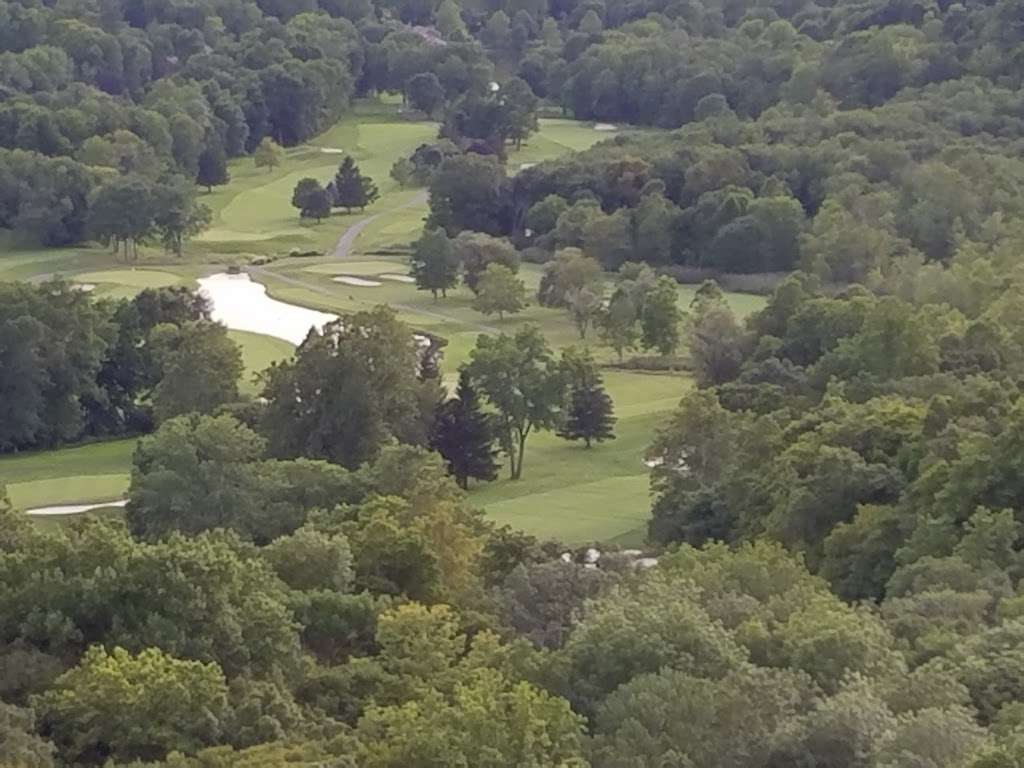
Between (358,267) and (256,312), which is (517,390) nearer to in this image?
(256,312)

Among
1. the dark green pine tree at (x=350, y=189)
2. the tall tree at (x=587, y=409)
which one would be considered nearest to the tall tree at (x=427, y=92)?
the dark green pine tree at (x=350, y=189)

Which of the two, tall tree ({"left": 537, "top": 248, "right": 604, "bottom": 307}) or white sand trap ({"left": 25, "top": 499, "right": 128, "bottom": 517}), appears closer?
white sand trap ({"left": 25, "top": 499, "right": 128, "bottom": 517})

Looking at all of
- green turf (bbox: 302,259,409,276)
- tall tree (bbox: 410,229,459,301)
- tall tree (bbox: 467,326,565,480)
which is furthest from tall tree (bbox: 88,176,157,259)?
tall tree (bbox: 467,326,565,480)

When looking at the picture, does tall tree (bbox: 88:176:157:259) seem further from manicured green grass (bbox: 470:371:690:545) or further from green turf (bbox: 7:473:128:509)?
green turf (bbox: 7:473:128:509)

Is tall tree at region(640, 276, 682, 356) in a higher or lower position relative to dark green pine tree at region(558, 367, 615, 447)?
higher

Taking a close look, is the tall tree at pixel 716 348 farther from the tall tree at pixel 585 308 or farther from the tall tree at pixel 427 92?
the tall tree at pixel 427 92
